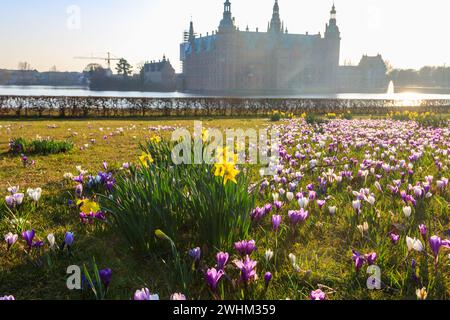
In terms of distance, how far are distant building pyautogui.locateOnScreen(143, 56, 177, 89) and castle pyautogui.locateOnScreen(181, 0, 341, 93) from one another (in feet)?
14.0

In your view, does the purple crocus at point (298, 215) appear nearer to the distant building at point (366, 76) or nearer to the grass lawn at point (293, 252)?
the grass lawn at point (293, 252)

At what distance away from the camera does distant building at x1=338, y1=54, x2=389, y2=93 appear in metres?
124

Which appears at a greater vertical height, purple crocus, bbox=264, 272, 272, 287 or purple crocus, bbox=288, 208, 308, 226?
purple crocus, bbox=288, 208, 308, 226

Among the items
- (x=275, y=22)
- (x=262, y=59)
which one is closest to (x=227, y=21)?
(x=262, y=59)

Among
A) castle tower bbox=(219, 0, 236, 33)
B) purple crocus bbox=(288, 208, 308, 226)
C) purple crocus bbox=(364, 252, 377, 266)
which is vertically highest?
castle tower bbox=(219, 0, 236, 33)

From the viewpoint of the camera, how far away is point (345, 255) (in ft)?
8.98

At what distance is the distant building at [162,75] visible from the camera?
4323 inches

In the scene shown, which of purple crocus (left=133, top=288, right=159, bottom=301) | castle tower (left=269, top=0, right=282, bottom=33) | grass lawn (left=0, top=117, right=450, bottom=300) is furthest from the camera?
castle tower (left=269, top=0, right=282, bottom=33)

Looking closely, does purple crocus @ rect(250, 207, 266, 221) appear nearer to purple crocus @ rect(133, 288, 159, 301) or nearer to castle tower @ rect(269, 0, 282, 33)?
purple crocus @ rect(133, 288, 159, 301)

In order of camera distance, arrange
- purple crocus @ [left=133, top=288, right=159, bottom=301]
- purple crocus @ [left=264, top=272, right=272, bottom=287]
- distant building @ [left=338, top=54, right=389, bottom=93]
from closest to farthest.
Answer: purple crocus @ [left=133, top=288, right=159, bottom=301] < purple crocus @ [left=264, top=272, right=272, bottom=287] < distant building @ [left=338, top=54, right=389, bottom=93]

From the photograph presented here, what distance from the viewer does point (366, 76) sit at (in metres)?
125

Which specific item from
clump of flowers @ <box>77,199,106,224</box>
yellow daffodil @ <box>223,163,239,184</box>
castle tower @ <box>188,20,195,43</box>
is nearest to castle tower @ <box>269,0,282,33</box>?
castle tower @ <box>188,20,195,43</box>

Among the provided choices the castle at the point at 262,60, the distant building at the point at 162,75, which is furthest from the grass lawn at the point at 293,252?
the distant building at the point at 162,75

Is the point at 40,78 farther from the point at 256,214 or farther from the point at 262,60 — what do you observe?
the point at 256,214
